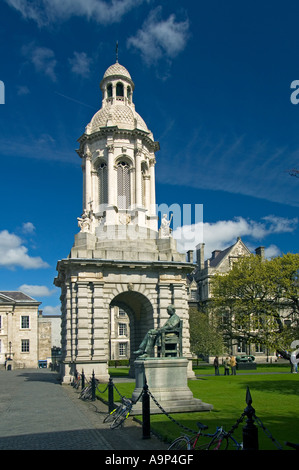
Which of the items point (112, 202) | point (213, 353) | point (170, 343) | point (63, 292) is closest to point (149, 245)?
point (112, 202)

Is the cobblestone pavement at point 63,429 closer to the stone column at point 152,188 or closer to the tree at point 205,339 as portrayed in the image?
the stone column at point 152,188

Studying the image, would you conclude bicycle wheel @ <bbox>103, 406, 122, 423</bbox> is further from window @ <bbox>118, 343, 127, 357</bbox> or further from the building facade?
window @ <bbox>118, 343, 127, 357</bbox>

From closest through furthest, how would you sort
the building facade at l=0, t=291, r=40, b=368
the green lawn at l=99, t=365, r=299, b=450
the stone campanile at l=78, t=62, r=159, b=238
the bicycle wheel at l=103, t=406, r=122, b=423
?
the green lawn at l=99, t=365, r=299, b=450
the bicycle wheel at l=103, t=406, r=122, b=423
the stone campanile at l=78, t=62, r=159, b=238
the building facade at l=0, t=291, r=40, b=368

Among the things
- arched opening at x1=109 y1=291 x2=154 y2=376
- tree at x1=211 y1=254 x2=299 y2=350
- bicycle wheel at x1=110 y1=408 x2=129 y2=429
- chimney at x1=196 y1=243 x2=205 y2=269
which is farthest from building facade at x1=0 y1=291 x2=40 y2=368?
bicycle wheel at x1=110 y1=408 x2=129 y2=429

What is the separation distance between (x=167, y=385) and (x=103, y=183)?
900 inches

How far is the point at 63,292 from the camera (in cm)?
3497

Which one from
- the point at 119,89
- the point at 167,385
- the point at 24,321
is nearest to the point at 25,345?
the point at 24,321

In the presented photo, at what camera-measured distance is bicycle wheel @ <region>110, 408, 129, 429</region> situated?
44.2 ft

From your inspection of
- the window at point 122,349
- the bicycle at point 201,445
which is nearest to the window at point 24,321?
→ the window at point 122,349

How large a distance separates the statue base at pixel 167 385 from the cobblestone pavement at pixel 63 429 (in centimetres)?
136

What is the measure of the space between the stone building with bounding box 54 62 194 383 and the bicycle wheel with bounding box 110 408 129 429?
15025 mm
